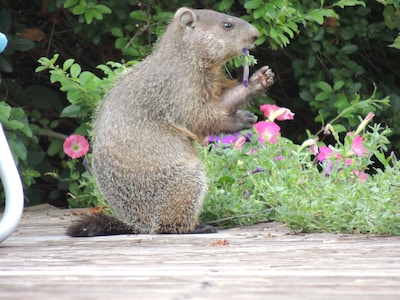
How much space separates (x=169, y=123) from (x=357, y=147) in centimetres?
96

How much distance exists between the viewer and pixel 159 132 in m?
4.62

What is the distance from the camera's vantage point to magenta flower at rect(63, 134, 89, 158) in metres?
5.86

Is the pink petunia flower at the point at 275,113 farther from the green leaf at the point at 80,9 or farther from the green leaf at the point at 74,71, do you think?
the green leaf at the point at 80,9

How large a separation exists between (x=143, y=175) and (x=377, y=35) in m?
2.77

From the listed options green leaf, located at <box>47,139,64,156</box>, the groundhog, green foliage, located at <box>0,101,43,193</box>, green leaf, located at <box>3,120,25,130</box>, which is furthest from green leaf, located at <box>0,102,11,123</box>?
green leaf, located at <box>47,139,64,156</box>

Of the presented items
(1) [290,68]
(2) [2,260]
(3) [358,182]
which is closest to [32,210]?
(1) [290,68]

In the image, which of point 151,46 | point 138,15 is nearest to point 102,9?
point 138,15

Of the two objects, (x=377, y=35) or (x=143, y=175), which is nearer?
(x=143, y=175)

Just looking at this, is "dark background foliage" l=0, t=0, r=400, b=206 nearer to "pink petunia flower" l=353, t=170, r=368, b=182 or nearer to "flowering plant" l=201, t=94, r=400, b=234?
"flowering plant" l=201, t=94, r=400, b=234

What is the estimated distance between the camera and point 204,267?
268cm

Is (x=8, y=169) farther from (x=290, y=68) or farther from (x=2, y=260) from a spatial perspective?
(x=290, y=68)

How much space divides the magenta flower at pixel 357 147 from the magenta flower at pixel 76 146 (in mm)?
1880

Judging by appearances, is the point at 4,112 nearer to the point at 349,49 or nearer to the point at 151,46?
the point at 151,46

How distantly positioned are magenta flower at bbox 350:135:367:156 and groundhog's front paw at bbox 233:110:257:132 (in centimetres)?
52
